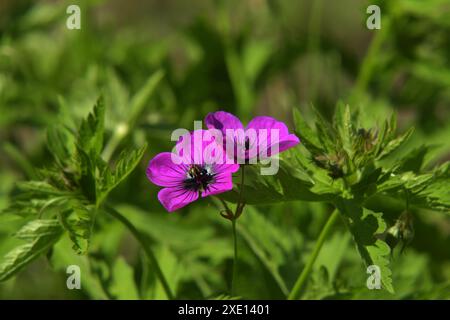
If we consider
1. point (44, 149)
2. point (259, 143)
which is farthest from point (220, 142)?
point (44, 149)

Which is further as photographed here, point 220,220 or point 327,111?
point 327,111

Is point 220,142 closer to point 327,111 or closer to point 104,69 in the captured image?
point 104,69

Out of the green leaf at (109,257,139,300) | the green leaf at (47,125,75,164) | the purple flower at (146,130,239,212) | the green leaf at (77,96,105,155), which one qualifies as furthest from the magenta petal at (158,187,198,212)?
the green leaf at (109,257,139,300)

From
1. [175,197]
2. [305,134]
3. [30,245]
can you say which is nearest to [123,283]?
[30,245]

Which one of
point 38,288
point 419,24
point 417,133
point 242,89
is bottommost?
point 38,288

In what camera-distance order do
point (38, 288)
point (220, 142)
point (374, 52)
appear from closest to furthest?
point (220, 142) < point (374, 52) < point (38, 288)

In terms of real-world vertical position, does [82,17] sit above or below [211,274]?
above
